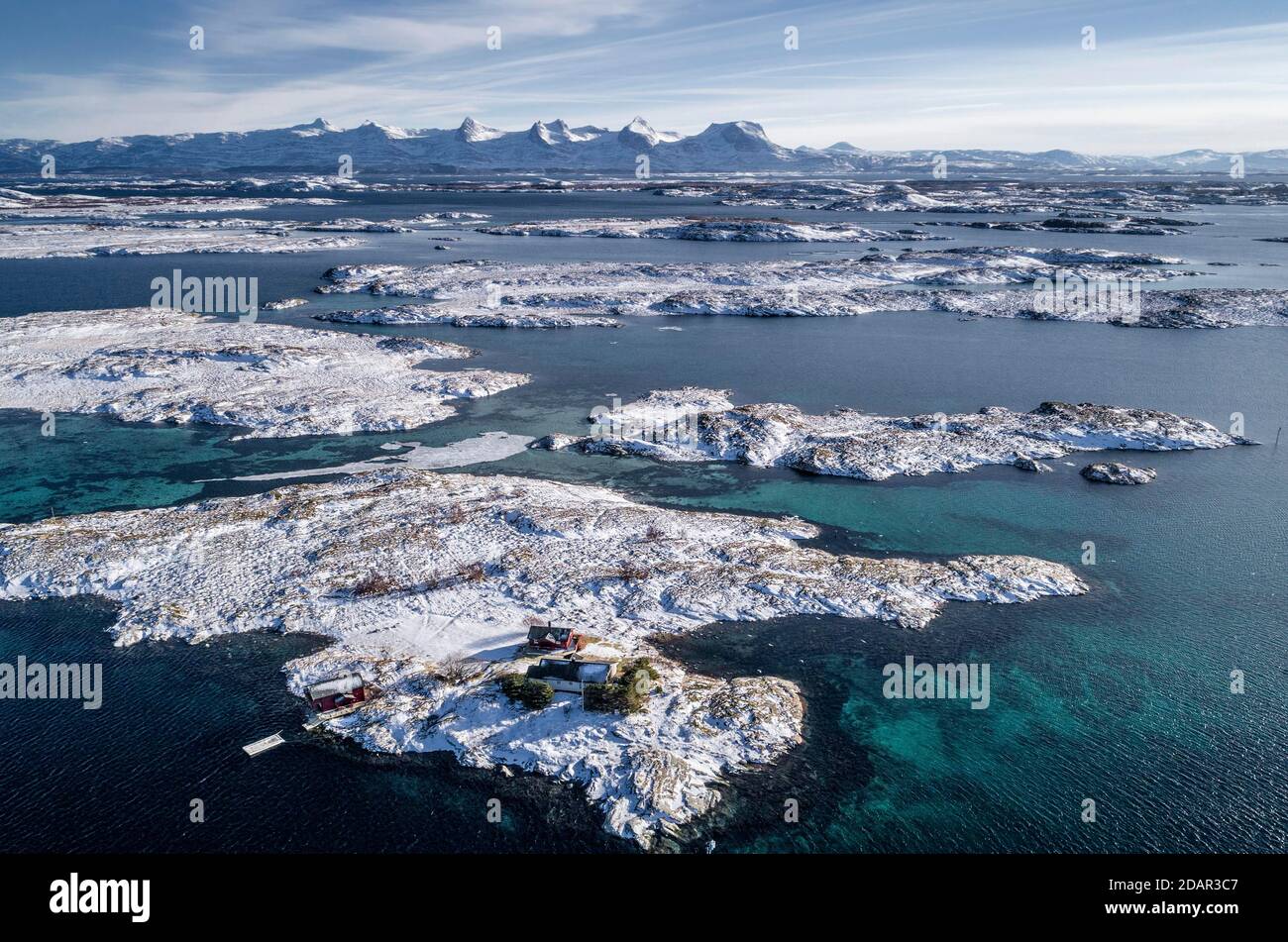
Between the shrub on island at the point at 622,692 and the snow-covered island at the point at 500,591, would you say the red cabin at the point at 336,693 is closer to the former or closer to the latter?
the snow-covered island at the point at 500,591

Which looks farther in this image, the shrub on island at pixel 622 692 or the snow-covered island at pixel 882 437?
the snow-covered island at pixel 882 437

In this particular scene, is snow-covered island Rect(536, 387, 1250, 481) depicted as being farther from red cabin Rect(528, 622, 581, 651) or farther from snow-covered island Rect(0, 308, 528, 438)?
red cabin Rect(528, 622, 581, 651)

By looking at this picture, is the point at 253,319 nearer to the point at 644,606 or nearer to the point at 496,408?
the point at 496,408

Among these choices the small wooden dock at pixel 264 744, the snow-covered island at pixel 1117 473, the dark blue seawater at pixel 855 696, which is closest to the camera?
the dark blue seawater at pixel 855 696

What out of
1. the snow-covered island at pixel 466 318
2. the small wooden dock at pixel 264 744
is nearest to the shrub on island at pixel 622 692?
the small wooden dock at pixel 264 744

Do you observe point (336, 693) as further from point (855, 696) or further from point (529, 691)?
point (855, 696)

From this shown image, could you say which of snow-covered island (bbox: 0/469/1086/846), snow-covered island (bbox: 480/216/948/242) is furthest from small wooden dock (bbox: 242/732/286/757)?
snow-covered island (bbox: 480/216/948/242)
